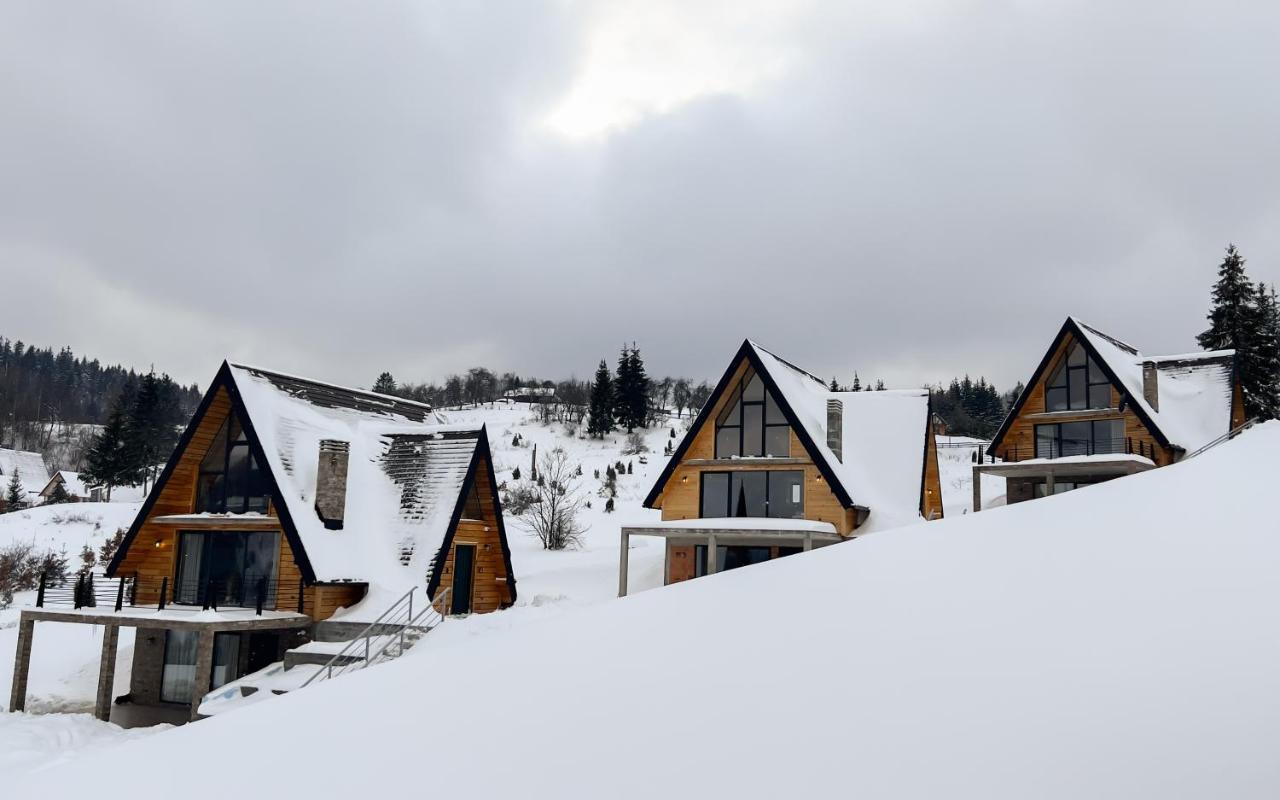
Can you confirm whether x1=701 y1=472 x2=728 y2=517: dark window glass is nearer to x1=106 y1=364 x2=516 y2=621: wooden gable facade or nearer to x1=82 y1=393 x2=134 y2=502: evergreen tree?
x1=106 y1=364 x2=516 y2=621: wooden gable facade

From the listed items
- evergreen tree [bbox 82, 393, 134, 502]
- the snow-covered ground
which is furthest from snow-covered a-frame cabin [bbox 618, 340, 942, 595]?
evergreen tree [bbox 82, 393, 134, 502]

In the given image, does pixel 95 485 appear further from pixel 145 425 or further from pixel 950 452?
pixel 950 452

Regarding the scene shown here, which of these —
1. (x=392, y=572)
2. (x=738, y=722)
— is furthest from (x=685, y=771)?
(x=392, y=572)

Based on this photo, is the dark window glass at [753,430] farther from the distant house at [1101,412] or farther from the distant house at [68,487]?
the distant house at [68,487]

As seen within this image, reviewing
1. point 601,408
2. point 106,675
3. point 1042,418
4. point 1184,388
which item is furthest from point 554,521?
point 601,408

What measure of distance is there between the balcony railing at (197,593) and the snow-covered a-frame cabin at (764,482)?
26.5 ft

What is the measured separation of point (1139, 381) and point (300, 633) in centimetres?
2647

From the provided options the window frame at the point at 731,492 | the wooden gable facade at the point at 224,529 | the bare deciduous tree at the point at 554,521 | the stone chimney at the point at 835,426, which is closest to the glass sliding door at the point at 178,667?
the wooden gable facade at the point at 224,529

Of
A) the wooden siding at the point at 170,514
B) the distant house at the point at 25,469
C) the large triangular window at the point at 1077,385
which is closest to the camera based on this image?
the wooden siding at the point at 170,514

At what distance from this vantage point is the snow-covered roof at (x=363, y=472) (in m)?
20.3

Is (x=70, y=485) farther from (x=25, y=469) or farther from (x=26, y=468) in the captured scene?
(x=26, y=468)

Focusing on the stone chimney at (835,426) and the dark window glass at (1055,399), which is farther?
the dark window glass at (1055,399)

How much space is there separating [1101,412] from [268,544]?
24963 millimetres

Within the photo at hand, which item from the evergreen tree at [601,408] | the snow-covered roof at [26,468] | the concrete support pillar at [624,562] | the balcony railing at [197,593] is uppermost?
the evergreen tree at [601,408]
